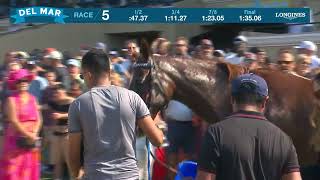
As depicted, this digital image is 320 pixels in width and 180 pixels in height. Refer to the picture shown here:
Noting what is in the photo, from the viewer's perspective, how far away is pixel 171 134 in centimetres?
848

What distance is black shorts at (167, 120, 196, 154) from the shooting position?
833 centimetres

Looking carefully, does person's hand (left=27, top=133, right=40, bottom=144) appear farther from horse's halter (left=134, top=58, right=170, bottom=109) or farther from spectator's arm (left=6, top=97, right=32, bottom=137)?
horse's halter (left=134, top=58, right=170, bottom=109)

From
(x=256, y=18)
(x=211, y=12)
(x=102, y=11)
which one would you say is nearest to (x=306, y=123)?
(x=256, y=18)

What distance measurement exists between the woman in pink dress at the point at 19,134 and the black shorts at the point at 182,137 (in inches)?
68.4

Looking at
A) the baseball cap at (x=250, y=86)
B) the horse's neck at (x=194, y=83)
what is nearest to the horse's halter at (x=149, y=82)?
the horse's neck at (x=194, y=83)

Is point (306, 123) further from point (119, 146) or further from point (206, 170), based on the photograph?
point (206, 170)

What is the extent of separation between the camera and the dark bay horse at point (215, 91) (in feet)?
18.4

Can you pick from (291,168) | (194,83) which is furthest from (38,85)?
(291,168)

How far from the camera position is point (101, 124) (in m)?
4.46

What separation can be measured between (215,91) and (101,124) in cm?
164

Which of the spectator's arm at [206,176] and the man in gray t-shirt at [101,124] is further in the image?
the man in gray t-shirt at [101,124]

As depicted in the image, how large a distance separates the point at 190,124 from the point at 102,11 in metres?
13.2

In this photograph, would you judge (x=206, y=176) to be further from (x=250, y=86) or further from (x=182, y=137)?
(x=182, y=137)

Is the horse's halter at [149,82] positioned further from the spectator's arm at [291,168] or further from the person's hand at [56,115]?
the person's hand at [56,115]
